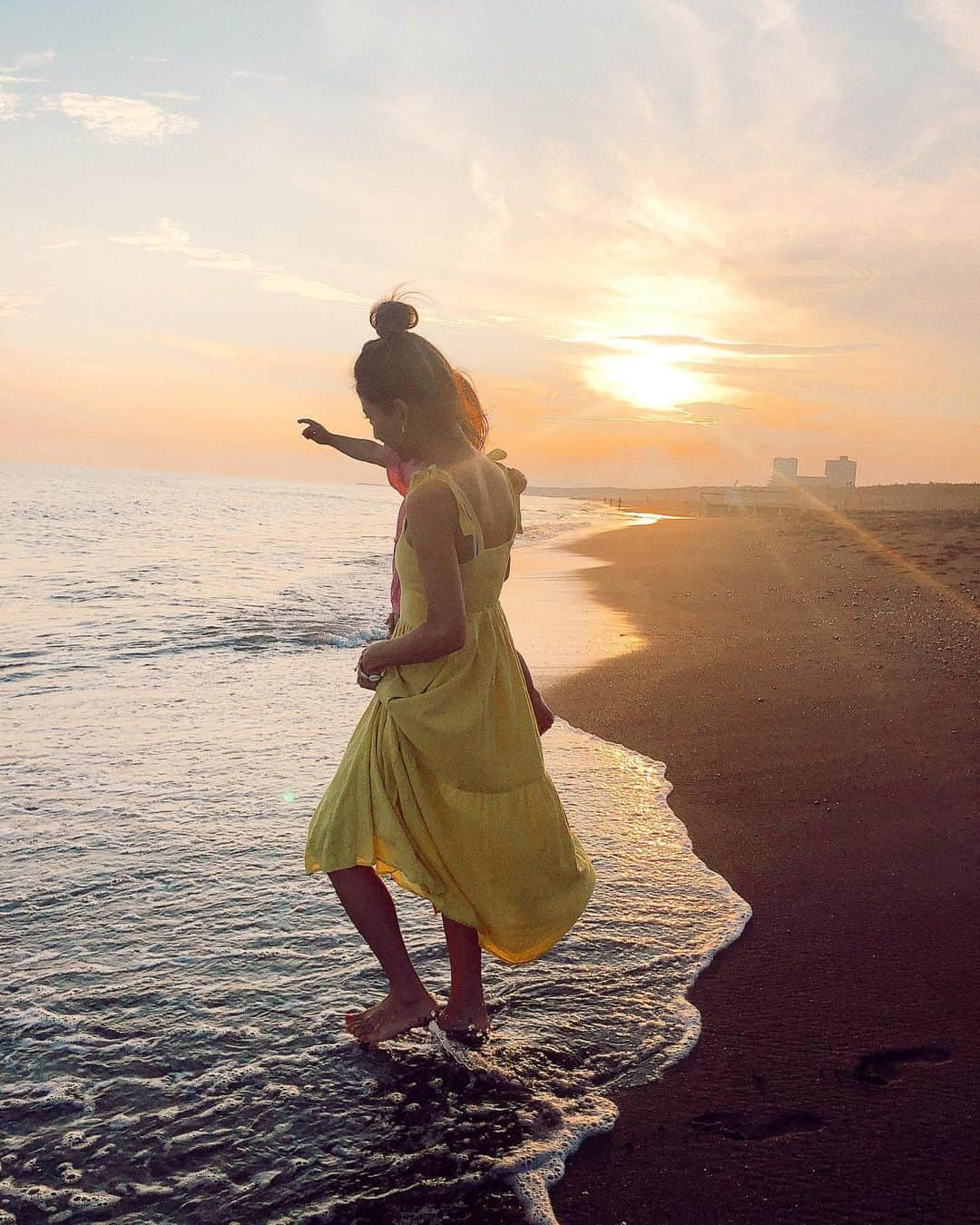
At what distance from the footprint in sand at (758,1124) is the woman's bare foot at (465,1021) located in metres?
0.61

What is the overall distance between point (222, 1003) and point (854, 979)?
1912 millimetres

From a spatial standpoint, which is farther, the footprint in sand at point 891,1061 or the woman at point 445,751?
the footprint in sand at point 891,1061

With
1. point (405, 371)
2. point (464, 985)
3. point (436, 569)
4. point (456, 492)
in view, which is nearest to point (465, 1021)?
point (464, 985)

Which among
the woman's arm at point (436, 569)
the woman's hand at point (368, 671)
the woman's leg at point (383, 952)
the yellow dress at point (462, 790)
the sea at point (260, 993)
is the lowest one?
the sea at point (260, 993)

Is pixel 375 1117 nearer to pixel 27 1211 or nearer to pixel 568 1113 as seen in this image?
pixel 568 1113

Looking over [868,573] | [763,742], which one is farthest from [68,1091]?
[868,573]

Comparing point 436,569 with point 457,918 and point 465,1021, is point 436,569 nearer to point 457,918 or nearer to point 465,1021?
point 457,918

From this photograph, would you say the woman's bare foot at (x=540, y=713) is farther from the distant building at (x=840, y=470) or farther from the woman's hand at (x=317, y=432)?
the distant building at (x=840, y=470)

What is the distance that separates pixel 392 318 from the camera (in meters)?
2.35

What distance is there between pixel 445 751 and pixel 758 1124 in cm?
115

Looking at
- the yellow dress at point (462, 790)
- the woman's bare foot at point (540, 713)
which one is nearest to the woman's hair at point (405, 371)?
the yellow dress at point (462, 790)

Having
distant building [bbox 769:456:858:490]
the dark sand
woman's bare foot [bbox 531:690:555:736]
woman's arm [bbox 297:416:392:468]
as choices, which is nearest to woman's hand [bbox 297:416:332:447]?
woman's arm [bbox 297:416:392:468]

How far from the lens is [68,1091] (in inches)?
94.0

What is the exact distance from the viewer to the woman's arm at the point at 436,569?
2225 millimetres
